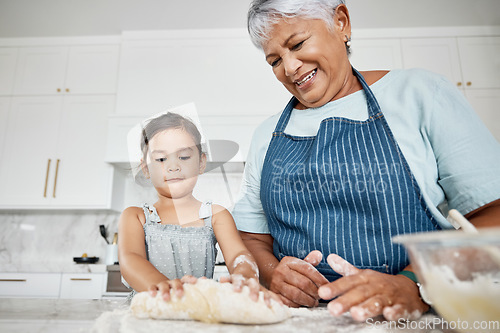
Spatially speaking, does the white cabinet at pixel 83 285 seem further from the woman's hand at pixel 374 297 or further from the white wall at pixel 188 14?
the woman's hand at pixel 374 297

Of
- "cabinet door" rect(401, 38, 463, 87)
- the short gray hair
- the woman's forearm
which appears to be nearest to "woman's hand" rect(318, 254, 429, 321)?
the woman's forearm

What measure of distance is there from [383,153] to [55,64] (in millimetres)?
2350

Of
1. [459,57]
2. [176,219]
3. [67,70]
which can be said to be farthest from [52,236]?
[459,57]

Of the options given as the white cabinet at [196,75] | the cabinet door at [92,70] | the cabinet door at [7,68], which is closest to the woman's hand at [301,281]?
the white cabinet at [196,75]

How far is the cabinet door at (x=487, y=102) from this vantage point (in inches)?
75.9

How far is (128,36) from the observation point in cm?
216

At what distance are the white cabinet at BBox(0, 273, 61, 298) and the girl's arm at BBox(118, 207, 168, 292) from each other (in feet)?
4.71

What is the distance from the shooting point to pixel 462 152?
1.58 ft

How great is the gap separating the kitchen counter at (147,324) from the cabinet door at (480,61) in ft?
6.80

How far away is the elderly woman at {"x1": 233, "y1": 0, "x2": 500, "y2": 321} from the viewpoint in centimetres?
47

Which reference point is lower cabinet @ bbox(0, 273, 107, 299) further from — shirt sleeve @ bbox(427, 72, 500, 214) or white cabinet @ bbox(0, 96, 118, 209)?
shirt sleeve @ bbox(427, 72, 500, 214)

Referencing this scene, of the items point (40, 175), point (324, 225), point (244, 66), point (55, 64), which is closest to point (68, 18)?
point (55, 64)

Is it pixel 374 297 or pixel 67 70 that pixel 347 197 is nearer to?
pixel 374 297

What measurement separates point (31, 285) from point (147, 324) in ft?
6.00
